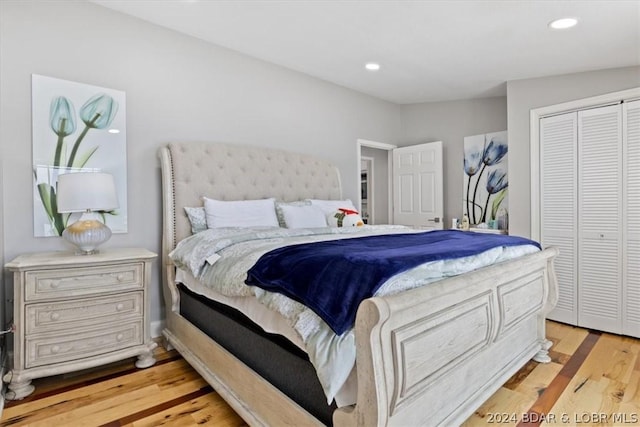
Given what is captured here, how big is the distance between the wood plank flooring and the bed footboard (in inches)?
6.2

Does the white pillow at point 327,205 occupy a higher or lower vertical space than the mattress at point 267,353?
higher

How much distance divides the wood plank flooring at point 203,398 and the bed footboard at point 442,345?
0.16m

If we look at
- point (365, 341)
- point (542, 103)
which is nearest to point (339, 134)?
point (542, 103)

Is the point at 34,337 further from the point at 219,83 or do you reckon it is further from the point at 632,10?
the point at 632,10

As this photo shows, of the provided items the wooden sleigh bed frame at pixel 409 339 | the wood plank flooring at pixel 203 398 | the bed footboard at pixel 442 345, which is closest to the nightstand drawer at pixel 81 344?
the wood plank flooring at pixel 203 398

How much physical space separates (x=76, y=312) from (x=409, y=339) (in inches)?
76.8

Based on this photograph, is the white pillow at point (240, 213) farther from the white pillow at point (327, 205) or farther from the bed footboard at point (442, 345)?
the bed footboard at point (442, 345)

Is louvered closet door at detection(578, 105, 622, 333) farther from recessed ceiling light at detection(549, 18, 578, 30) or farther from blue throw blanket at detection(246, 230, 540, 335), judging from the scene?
blue throw blanket at detection(246, 230, 540, 335)

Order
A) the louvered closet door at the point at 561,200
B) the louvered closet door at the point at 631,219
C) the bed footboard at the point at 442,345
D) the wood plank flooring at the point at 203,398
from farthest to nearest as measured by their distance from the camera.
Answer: the louvered closet door at the point at 561,200
the louvered closet door at the point at 631,219
the wood plank flooring at the point at 203,398
the bed footboard at the point at 442,345

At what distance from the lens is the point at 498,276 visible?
1.72 metres

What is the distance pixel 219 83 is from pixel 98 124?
1089mm

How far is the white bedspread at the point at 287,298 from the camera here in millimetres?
1146

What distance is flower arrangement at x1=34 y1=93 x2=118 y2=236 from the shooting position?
2.34 metres

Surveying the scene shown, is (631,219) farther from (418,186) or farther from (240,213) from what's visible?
(240,213)
